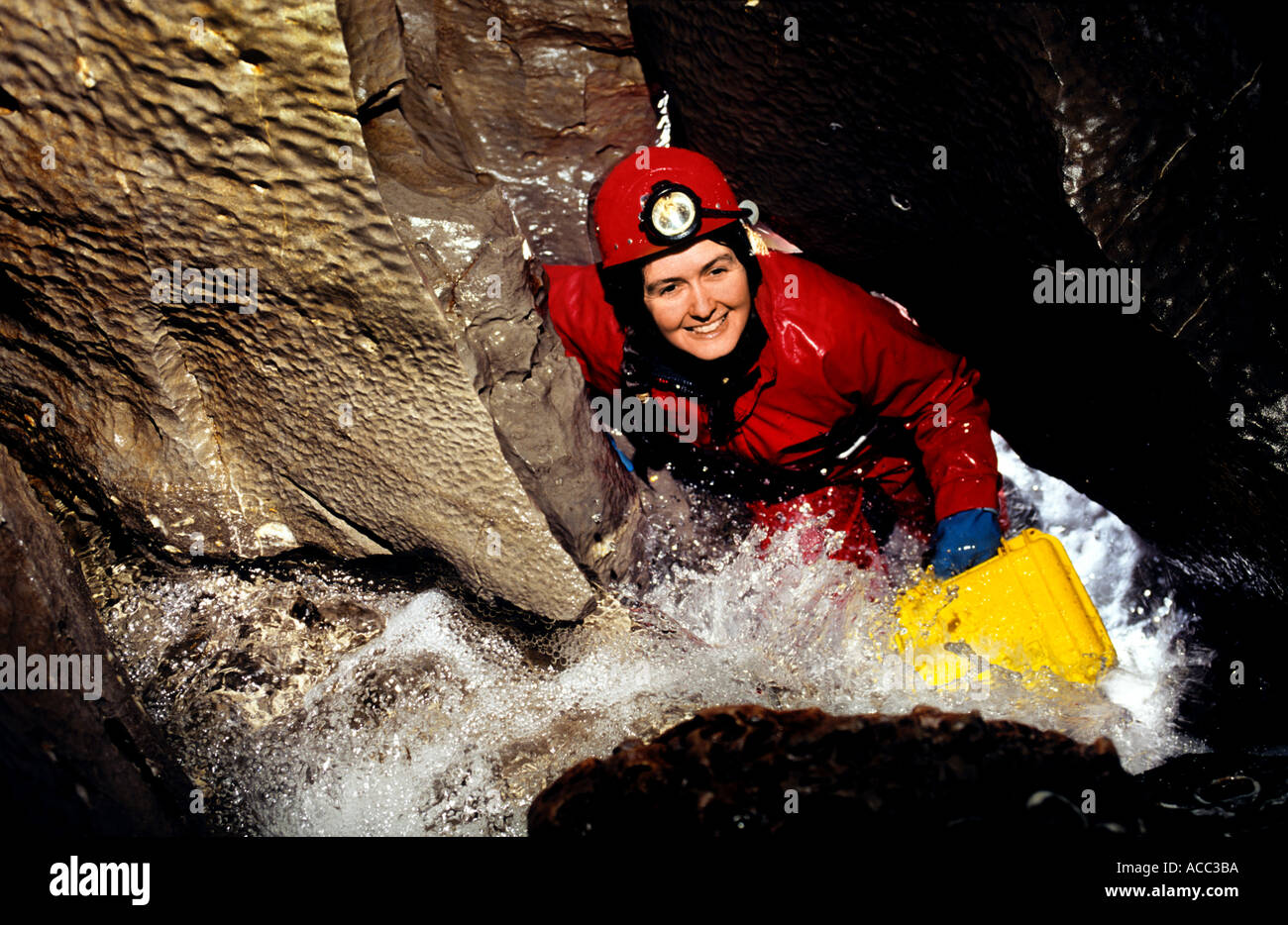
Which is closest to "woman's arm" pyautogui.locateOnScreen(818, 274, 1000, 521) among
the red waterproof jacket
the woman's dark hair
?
the red waterproof jacket

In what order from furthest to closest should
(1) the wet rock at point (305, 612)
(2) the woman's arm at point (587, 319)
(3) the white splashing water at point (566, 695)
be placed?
(2) the woman's arm at point (587, 319)
(1) the wet rock at point (305, 612)
(3) the white splashing water at point (566, 695)

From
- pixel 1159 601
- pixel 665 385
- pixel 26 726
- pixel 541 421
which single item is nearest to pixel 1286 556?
pixel 1159 601

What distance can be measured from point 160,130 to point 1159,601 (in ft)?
12.1

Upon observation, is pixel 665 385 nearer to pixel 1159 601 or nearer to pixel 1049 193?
pixel 1049 193

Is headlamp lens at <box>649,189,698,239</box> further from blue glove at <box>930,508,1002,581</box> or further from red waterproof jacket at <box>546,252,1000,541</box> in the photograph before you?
blue glove at <box>930,508,1002,581</box>

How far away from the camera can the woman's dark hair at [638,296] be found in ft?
7.98

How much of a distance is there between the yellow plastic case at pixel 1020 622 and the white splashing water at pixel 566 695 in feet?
0.24

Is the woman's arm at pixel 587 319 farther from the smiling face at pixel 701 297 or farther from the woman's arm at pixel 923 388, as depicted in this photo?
the woman's arm at pixel 923 388

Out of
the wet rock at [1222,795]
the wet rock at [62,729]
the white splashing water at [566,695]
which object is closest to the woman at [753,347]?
the white splashing water at [566,695]

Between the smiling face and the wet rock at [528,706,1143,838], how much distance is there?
1.27 m

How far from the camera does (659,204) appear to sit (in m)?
2.32

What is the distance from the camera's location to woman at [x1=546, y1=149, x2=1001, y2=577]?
94.2 inches

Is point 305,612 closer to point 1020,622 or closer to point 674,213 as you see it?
point 674,213
